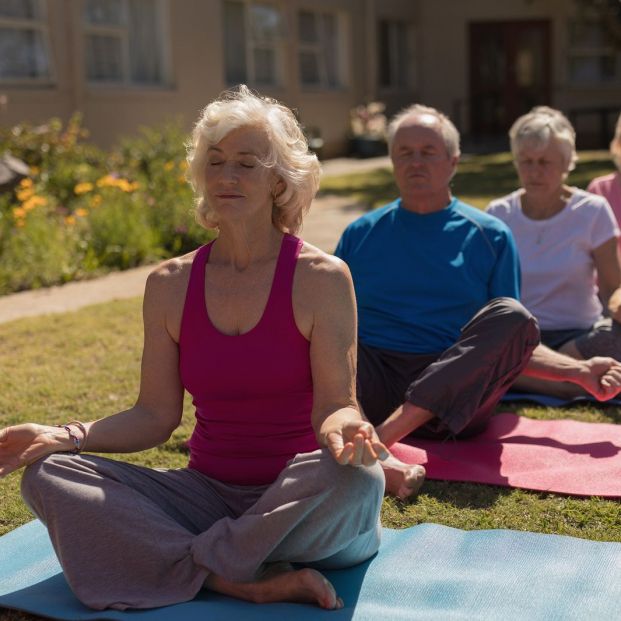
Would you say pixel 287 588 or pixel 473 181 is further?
pixel 473 181

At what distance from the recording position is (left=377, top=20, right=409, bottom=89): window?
21172mm

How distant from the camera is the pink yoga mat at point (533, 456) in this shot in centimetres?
373

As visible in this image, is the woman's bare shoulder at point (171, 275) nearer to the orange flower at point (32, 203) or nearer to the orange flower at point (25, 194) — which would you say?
the orange flower at point (32, 203)

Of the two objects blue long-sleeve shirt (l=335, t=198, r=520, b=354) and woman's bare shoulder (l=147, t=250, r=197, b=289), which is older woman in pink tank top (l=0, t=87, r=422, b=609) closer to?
woman's bare shoulder (l=147, t=250, r=197, b=289)

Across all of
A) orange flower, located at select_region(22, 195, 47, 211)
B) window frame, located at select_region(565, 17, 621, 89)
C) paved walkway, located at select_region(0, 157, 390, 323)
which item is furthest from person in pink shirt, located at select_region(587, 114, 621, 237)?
window frame, located at select_region(565, 17, 621, 89)

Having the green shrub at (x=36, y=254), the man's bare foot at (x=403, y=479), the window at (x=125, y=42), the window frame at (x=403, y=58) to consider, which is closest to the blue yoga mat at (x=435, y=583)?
the man's bare foot at (x=403, y=479)

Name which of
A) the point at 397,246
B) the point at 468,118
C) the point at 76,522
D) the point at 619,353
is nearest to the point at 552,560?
the point at 76,522

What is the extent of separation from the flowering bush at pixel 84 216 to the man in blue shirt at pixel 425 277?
4.04 m

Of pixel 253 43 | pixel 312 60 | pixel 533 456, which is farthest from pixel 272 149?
pixel 312 60

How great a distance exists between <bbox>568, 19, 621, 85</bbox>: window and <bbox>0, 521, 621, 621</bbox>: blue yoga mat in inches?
787

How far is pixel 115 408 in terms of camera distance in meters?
4.79

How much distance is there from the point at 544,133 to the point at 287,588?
2.83 meters

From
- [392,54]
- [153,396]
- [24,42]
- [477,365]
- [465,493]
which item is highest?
[392,54]

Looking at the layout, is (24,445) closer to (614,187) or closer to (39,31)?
(614,187)
